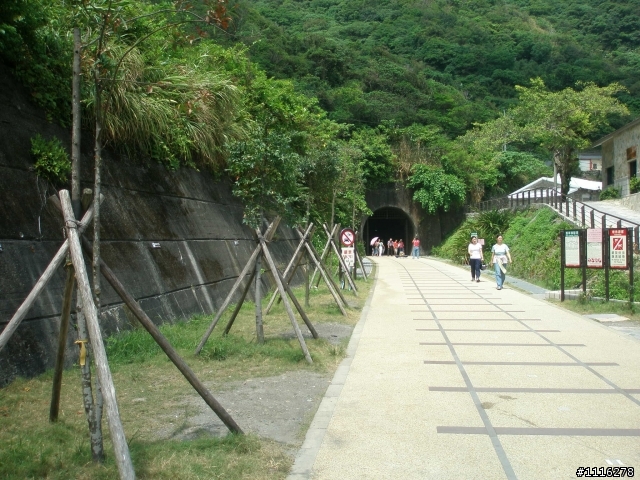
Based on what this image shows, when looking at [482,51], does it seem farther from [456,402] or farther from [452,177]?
[456,402]

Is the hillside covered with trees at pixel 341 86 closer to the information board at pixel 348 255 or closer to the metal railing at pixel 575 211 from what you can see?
the information board at pixel 348 255

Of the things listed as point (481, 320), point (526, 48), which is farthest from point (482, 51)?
point (481, 320)

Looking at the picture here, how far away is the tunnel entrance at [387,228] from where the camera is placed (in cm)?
5101

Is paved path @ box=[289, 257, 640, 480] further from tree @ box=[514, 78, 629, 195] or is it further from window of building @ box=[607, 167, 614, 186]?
window of building @ box=[607, 167, 614, 186]

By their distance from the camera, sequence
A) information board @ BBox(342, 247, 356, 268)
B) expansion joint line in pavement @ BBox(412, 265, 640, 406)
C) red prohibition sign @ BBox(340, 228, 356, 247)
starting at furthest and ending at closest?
red prohibition sign @ BBox(340, 228, 356, 247) → information board @ BBox(342, 247, 356, 268) → expansion joint line in pavement @ BBox(412, 265, 640, 406)

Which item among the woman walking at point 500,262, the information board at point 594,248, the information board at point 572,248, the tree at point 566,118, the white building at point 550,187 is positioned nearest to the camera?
the information board at point 594,248

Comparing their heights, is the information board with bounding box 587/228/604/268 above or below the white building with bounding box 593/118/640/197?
Answer: below

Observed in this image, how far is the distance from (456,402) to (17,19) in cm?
723

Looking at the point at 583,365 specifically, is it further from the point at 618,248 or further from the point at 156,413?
the point at 618,248

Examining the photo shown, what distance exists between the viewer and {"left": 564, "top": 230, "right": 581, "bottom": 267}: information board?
49.7 ft

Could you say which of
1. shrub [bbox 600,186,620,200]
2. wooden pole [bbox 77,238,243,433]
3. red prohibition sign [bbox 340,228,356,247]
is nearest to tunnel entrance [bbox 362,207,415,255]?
shrub [bbox 600,186,620,200]

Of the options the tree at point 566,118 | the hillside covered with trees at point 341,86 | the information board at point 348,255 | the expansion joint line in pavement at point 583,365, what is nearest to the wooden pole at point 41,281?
the hillside covered with trees at point 341,86

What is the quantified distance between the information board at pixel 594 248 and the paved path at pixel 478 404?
2.88 metres

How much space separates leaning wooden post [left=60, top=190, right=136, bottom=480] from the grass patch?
0.51 meters
